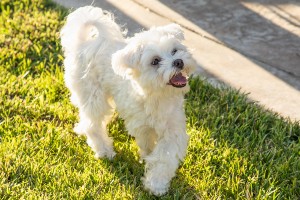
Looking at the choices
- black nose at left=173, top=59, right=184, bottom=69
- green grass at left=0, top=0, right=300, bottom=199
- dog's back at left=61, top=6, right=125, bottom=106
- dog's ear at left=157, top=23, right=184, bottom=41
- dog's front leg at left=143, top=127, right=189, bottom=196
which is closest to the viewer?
black nose at left=173, top=59, right=184, bottom=69

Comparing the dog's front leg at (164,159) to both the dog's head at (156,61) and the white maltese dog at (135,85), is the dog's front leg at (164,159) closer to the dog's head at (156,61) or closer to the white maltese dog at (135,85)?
A: the white maltese dog at (135,85)

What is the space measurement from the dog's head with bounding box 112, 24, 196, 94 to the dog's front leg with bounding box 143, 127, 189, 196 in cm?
52

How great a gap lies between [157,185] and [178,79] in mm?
907

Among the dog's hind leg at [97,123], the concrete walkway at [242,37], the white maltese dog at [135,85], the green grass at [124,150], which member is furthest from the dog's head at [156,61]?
the concrete walkway at [242,37]

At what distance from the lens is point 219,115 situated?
5336mm

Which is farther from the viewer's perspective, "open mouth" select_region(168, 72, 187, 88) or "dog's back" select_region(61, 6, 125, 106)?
"dog's back" select_region(61, 6, 125, 106)

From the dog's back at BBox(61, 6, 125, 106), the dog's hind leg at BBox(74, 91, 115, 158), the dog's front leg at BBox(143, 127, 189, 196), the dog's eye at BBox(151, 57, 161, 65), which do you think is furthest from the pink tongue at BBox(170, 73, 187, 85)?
the dog's hind leg at BBox(74, 91, 115, 158)

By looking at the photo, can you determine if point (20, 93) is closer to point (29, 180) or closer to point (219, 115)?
point (29, 180)

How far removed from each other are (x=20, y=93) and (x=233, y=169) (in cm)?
238

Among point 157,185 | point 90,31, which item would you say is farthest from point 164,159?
point 90,31

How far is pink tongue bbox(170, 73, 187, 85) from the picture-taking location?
155 inches

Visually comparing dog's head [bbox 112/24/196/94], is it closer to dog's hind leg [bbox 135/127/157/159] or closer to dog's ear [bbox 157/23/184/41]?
dog's ear [bbox 157/23/184/41]

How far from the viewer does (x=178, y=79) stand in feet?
13.0

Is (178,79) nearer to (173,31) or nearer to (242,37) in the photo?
(173,31)
